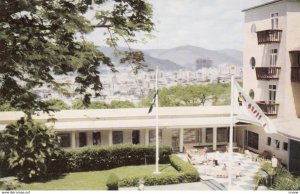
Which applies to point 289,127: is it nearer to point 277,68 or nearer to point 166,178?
point 277,68

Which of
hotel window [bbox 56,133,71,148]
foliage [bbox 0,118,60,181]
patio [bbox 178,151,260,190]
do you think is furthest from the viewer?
hotel window [bbox 56,133,71,148]

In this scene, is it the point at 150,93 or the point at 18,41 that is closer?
the point at 18,41

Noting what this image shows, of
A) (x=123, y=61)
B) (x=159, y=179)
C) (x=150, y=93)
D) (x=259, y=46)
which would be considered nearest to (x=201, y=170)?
(x=159, y=179)

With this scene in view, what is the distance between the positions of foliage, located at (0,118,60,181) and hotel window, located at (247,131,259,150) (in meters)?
14.3

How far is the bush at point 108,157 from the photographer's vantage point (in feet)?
74.5

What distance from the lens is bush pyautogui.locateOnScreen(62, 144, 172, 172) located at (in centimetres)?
2270

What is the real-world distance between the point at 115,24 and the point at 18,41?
2670 mm

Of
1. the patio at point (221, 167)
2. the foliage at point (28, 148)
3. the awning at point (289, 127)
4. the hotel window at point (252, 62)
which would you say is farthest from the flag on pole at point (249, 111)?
the hotel window at point (252, 62)

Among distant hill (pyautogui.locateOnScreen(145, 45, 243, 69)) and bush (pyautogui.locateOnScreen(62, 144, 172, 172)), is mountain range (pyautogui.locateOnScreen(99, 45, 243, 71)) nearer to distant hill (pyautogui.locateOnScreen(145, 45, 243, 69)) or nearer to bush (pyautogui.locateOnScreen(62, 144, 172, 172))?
distant hill (pyautogui.locateOnScreen(145, 45, 243, 69))

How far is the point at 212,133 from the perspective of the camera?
96.6ft

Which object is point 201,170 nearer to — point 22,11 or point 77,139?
point 77,139

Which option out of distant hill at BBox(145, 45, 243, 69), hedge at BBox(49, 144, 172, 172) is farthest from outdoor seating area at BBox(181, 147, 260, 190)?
distant hill at BBox(145, 45, 243, 69)

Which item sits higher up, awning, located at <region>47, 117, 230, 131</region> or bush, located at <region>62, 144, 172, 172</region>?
awning, located at <region>47, 117, 230, 131</region>

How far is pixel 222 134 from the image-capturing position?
2966 cm
